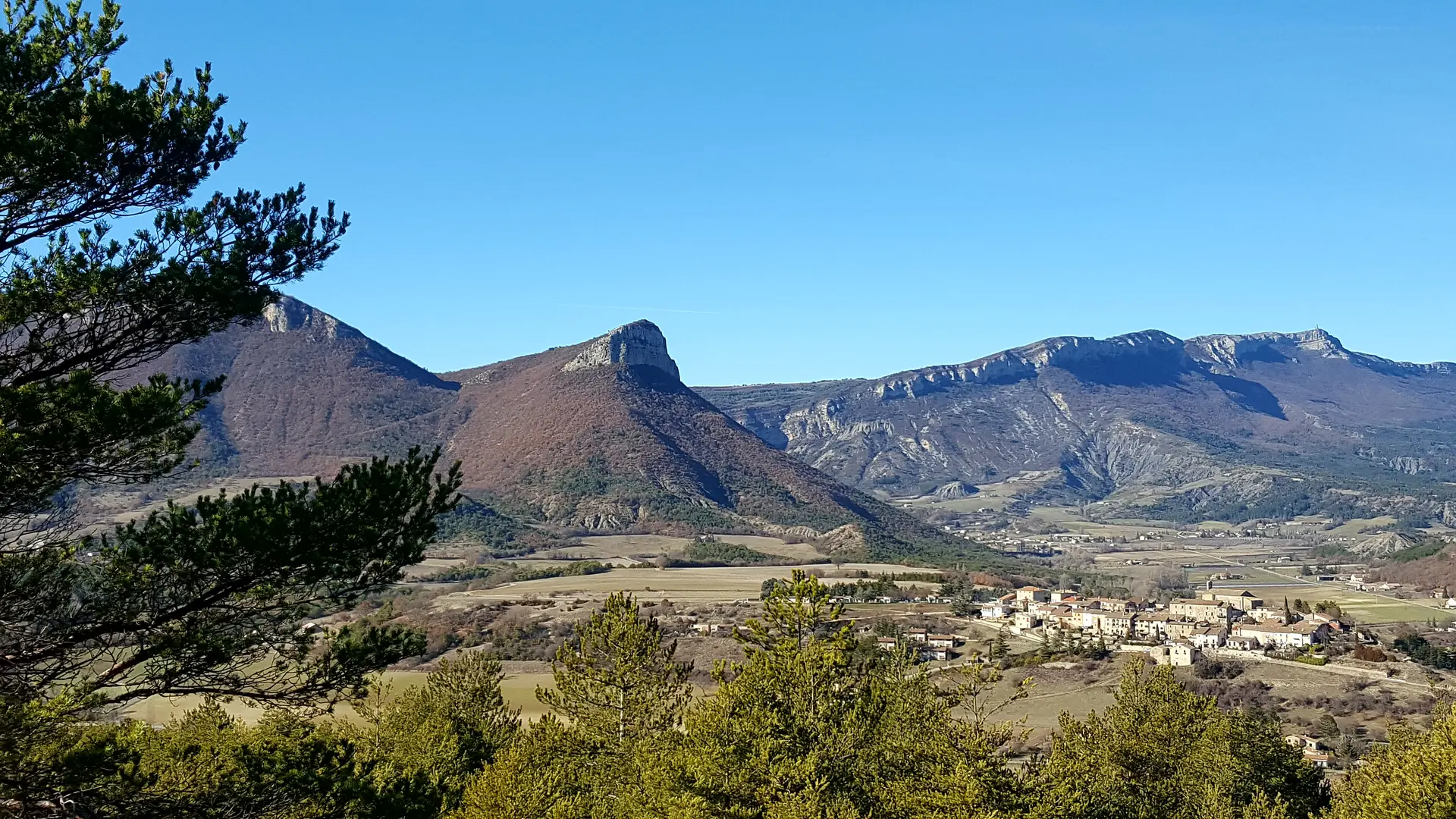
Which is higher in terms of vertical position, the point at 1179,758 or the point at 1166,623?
the point at 1179,758

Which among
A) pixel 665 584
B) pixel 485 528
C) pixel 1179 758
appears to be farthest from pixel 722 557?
pixel 1179 758

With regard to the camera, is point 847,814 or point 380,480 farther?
point 847,814

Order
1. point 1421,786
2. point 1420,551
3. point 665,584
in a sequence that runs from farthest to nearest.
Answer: point 1420,551, point 665,584, point 1421,786

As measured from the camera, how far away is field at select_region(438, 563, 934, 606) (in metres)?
98.4

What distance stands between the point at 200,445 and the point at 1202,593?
143981mm

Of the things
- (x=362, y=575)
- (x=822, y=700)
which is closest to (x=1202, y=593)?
(x=822, y=700)

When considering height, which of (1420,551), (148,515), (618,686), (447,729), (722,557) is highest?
(148,515)

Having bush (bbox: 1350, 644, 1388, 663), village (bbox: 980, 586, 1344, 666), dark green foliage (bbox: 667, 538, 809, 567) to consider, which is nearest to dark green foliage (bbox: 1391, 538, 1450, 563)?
village (bbox: 980, 586, 1344, 666)

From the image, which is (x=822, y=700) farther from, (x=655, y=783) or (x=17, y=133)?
(x=17, y=133)

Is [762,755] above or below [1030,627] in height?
above

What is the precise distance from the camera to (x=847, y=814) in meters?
18.6

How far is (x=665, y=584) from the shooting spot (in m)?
110

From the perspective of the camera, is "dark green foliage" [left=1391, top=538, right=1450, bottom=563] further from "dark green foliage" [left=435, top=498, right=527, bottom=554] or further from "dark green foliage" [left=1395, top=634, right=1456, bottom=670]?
"dark green foliage" [left=435, top=498, right=527, bottom=554]

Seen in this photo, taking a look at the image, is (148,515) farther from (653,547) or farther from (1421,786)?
(653,547)
